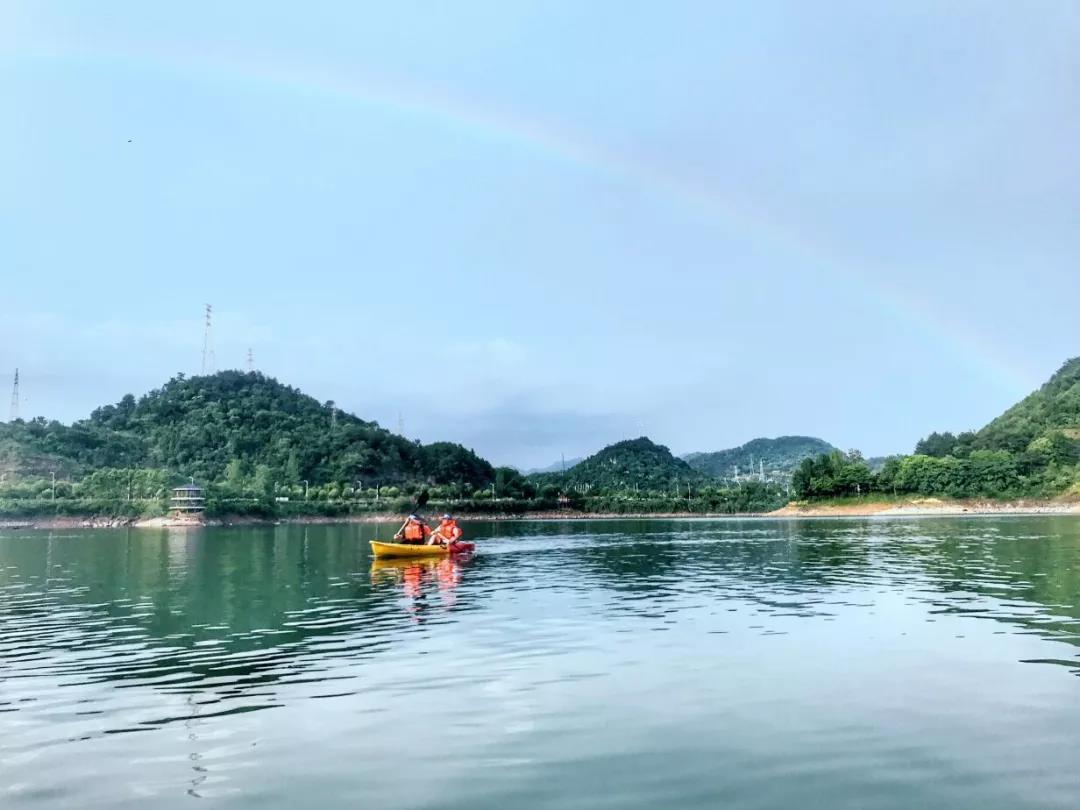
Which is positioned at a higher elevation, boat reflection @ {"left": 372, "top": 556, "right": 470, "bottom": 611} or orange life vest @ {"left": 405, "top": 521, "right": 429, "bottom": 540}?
orange life vest @ {"left": 405, "top": 521, "right": 429, "bottom": 540}

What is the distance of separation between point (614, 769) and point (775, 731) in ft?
11.2

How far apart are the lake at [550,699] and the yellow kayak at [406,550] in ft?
61.6

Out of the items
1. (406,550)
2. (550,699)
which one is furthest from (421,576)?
(550,699)

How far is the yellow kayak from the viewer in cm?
5466

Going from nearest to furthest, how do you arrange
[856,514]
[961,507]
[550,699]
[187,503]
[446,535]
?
[550,699], [446,535], [187,503], [961,507], [856,514]

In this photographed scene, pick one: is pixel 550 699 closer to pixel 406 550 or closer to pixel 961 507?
pixel 406 550

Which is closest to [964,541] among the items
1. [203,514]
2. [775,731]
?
[775,731]

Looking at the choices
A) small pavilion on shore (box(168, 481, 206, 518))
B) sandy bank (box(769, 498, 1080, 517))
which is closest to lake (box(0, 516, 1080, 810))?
small pavilion on shore (box(168, 481, 206, 518))

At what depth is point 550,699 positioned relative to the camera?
53.1 ft

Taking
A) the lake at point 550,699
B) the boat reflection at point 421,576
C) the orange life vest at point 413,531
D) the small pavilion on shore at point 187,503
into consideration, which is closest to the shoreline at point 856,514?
the small pavilion on shore at point 187,503

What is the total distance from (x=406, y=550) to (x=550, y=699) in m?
40.0

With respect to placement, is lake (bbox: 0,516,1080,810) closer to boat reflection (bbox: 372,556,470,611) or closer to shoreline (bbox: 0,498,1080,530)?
boat reflection (bbox: 372,556,470,611)

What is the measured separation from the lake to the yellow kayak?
1879cm

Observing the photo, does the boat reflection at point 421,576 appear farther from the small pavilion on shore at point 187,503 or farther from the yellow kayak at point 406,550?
the small pavilion on shore at point 187,503
